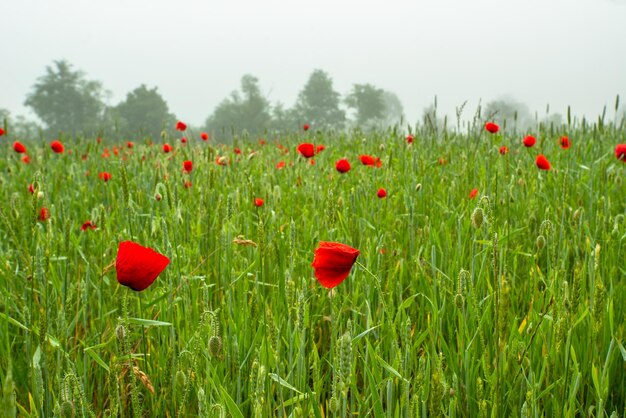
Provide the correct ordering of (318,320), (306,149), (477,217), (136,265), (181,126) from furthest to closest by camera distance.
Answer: (181,126)
(306,149)
(318,320)
(477,217)
(136,265)

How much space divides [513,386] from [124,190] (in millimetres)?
1180

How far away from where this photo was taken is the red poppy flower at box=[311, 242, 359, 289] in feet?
3.75

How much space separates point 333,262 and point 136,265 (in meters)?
0.41

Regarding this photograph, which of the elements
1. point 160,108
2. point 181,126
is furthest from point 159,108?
point 181,126

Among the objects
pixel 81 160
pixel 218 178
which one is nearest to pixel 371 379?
pixel 218 178

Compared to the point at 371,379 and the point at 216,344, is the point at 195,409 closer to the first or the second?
the point at 216,344

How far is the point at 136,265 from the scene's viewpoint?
1.11m

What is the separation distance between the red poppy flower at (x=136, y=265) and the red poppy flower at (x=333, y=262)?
33 cm

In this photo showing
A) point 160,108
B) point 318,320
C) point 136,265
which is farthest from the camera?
point 160,108

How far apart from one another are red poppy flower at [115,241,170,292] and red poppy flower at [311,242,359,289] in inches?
13.0

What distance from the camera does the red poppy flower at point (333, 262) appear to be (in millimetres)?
1143

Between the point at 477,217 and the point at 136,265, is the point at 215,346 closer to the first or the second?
Answer: the point at 136,265

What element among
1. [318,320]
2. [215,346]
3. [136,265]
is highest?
[136,265]

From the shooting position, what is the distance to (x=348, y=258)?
1149 mm
